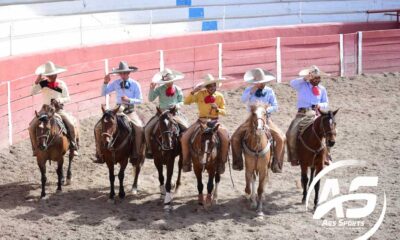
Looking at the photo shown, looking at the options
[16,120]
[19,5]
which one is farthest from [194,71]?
[16,120]

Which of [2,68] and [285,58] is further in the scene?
[285,58]

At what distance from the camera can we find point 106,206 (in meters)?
12.6

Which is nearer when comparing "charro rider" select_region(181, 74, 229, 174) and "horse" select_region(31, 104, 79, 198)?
"charro rider" select_region(181, 74, 229, 174)

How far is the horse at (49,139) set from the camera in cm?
1259

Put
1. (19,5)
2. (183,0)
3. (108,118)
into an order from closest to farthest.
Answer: (108,118) < (19,5) < (183,0)

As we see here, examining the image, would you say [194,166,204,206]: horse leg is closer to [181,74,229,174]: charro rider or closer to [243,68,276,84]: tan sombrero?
[181,74,229,174]: charro rider

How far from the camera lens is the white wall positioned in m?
18.8

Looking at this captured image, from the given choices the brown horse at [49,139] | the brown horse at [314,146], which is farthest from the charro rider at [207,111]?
the brown horse at [49,139]

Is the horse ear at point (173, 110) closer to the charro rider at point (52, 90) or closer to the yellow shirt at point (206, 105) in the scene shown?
the yellow shirt at point (206, 105)

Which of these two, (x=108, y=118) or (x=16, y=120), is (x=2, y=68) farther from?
(x=108, y=118)

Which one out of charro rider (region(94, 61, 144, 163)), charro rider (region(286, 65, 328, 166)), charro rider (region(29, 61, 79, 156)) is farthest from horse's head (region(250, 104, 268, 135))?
charro rider (region(29, 61, 79, 156))

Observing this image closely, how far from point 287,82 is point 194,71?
8.55ft

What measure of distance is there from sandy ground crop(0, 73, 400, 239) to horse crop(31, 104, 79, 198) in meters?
0.45

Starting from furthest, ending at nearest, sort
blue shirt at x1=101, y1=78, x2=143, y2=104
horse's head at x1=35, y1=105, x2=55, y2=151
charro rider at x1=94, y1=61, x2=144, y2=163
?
blue shirt at x1=101, y1=78, x2=143, y2=104, charro rider at x1=94, y1=61, x2=144, y2=163, horse's head at x1=35, y1=105, x2=55, y2=151
